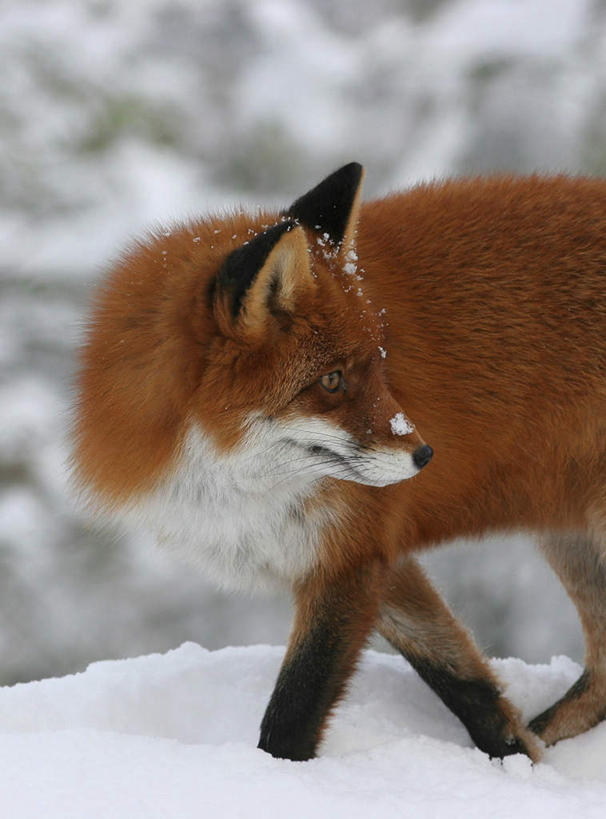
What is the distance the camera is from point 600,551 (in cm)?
274

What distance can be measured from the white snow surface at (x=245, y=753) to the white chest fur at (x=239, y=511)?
45cm

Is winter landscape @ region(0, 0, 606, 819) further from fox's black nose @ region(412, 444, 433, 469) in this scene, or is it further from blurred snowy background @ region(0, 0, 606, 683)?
fox's black nose @ region(412, 444, 433, 469)

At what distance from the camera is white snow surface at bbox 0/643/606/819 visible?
5.76 feet

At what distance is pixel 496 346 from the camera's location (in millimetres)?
2498

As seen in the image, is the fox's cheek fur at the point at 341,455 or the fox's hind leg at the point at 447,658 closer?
the fox's cheek fur at the point at 341,455

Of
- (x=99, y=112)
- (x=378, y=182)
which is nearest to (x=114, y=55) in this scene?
(x=99, y=112)

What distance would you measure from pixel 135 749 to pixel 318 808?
434 millimetres

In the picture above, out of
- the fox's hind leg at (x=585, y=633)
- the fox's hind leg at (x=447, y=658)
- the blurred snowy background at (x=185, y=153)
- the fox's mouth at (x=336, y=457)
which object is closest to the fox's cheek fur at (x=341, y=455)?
the fox's mouth at (x=336, y=457)

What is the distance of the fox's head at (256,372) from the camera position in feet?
7.09

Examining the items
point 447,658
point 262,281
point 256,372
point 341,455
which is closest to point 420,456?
point 341,455

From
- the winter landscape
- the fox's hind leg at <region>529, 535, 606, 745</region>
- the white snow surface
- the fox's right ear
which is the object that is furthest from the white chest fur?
the winter landscape

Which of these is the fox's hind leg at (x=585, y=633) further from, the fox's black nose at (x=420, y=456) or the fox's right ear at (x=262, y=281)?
the fox's right ear at (x=262, y=281)

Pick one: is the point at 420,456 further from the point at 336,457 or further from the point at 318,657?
the point at 318,657

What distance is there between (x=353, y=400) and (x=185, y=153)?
4.05m
